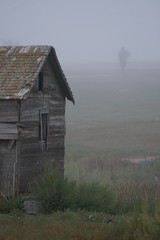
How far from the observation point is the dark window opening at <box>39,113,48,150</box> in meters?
25.5

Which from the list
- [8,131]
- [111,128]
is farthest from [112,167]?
[111,128]

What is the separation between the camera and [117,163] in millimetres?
43281

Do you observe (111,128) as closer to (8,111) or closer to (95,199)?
(8,111)

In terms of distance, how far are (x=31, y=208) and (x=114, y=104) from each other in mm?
80142

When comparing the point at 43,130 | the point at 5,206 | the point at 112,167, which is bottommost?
the point at 112,167

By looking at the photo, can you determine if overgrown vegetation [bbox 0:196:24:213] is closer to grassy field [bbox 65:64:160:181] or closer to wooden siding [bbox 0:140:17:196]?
wooden siding [bbox 0:140:17:196]

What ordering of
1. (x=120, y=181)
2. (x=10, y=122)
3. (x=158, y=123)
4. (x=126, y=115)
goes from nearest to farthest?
(x=10, y=122)
(x=120, y=181)
(x=158, y=123)
(x=126, y=115)

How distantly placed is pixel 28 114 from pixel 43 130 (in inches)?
58.8

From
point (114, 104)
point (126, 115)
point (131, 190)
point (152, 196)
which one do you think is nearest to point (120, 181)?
point (131, 190)

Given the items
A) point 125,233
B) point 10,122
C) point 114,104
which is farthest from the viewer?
point 114,104

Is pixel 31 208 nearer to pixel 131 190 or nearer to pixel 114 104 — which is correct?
pixel 131 190

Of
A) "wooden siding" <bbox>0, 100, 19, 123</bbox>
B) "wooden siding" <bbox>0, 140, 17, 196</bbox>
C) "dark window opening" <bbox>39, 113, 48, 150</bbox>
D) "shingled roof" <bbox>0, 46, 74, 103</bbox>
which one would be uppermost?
"shingled roof" <bbox>0, 46, 74, 103</bbox>

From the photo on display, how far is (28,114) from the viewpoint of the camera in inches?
971

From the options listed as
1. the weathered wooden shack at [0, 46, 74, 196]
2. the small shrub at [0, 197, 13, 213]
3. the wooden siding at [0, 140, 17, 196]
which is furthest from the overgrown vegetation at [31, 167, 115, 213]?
the weathered wooden shack at [0, 46, 74, 196]
